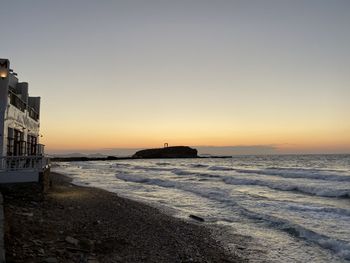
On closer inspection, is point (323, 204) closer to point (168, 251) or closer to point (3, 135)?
point (168, 251)

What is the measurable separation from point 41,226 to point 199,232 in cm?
543

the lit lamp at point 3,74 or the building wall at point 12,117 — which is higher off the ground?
the lit lamp at point 3,74

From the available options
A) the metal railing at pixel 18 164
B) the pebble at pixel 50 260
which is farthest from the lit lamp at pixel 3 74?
the pebble at pixel 50 260

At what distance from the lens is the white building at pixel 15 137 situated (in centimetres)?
1560

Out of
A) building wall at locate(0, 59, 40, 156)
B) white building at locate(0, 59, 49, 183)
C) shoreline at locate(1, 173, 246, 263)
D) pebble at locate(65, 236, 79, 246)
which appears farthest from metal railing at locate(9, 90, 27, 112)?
pebble at locate(65, 236, 79, 246)

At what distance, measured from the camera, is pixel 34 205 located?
14312 millimetres

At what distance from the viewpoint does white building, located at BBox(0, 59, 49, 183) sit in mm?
15602

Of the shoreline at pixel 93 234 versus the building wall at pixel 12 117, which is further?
the building wall at pixel 12 117

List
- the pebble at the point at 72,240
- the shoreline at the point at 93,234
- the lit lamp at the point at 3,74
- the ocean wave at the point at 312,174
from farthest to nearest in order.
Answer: the ocean wave at the point at 312,174, the lit lamp at the point at 3,74, the pebble at the point at 72,240, the shoreline at the point at 93,234

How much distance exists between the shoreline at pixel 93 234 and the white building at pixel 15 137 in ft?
1.84

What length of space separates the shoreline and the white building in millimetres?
562

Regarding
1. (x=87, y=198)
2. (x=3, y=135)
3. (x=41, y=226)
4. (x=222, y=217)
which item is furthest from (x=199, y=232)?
(x=3, y=135)

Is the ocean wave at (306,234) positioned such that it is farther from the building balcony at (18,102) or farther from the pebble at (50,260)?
the building balcony at (18,102)

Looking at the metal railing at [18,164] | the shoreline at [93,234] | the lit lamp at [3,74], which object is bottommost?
the shoreline at [93,234]
